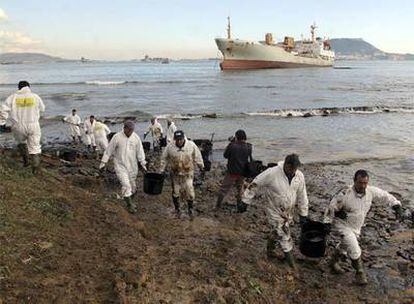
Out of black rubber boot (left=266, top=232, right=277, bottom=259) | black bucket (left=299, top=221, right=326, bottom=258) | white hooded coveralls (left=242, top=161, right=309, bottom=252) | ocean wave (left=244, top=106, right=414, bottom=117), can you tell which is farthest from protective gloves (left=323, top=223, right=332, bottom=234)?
ocean wave (left=244, top=106, right=414, bottom=117)

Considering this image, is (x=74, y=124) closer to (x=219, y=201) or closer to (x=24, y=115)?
(x=24, y=115)

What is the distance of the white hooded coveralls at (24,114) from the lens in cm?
911

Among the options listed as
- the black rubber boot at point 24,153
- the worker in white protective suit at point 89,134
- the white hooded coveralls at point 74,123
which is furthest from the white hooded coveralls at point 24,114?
the white hooded coveralls at point 74,123

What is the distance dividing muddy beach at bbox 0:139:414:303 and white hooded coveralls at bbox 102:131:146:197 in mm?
560

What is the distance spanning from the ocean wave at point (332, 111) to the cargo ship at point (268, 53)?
50645 mm

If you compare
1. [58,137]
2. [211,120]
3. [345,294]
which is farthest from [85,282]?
[211,120]

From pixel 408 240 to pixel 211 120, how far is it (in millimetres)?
20989

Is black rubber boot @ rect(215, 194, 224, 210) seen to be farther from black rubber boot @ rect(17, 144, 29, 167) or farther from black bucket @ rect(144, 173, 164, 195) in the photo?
black rubber boot @ rect(17, 144, 29, 167)

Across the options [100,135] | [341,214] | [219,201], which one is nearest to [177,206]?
[219,201]

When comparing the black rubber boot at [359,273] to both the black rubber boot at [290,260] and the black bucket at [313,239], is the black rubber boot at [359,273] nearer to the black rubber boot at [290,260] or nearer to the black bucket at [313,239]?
the black bucket at [313,239]

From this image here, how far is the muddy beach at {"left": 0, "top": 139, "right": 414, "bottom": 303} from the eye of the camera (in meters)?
5.23

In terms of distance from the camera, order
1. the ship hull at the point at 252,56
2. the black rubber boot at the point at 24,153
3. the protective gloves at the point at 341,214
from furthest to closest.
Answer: the ship hull at the point at 252,56
the black rubber boot at the point at 24,153
the protective gloves at the point at 341,214

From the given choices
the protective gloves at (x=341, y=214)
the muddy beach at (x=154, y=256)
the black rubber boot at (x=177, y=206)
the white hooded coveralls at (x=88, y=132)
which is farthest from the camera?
the white hooded coveralls at (x=88, y=132)

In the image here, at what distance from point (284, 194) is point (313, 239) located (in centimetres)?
102
